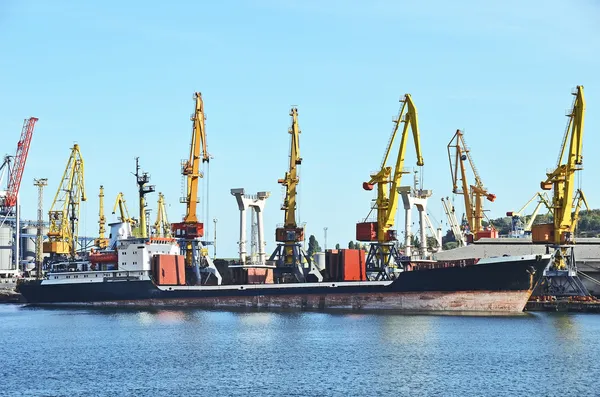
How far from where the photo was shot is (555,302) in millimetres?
73438

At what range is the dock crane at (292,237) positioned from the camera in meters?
84.0

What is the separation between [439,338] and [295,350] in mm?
9030

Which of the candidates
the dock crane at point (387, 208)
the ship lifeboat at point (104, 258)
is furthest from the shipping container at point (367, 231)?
the ship lifeboat at point (104, 258)

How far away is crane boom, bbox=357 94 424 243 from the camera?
78650mm

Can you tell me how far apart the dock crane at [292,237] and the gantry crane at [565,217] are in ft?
66.9

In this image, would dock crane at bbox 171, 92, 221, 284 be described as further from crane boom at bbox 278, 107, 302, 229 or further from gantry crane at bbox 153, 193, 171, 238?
gantry crane at bbox 153, 193, 171, 238

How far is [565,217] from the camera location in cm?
7456

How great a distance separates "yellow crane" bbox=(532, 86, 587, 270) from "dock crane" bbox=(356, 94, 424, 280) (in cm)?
1098

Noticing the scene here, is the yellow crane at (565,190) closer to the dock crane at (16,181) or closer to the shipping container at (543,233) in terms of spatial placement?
the shipping container at (543,233)

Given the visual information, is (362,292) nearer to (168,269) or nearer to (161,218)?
(168,269)

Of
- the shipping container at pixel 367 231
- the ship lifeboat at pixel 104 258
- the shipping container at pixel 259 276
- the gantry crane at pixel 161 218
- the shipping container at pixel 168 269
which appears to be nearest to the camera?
the shipping container at pixel 367 231

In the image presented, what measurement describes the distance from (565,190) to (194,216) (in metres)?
32.7

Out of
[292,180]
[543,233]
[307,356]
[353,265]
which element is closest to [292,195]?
[292,180]

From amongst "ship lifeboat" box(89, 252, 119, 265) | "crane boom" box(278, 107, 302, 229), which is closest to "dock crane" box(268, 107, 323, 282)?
"crane boom" box(278, 107, 302, 229)
